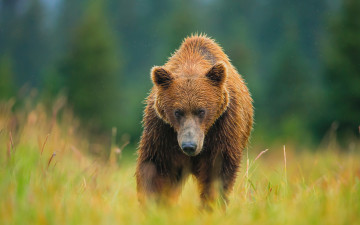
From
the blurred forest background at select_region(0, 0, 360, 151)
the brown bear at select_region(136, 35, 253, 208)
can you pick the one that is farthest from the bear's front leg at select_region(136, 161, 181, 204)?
the blurred forest background at select_region(0, 0, 360, 151)

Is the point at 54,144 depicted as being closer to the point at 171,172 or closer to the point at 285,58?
the point at 171,172

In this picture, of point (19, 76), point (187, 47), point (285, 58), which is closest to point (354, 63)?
point (285, 58)

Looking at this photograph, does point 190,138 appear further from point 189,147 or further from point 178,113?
point 178,113

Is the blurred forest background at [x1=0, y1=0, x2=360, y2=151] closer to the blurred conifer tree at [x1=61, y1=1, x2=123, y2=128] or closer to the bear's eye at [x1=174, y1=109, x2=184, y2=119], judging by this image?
the blurred conifer tree at [x1=61, y1=1, x2=123, y2=128]

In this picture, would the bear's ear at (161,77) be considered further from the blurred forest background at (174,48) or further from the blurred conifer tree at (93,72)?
the blurred conifer tree at (93,72)

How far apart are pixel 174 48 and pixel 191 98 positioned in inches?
1157

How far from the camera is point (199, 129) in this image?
451 cm

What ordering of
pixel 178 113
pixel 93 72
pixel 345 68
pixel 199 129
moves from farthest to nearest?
pixel 93 72 → pixel 345 68 → pixel 178 113 → pixel 199 129

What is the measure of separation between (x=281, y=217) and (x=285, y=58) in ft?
114

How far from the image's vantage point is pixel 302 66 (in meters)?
38.7

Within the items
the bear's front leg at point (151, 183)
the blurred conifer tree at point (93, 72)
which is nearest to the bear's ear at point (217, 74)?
the bear's front leg at point (151, 183)

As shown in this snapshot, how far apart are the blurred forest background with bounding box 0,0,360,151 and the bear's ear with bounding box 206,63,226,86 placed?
3.01 m

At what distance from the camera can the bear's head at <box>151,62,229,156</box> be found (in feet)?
15.0

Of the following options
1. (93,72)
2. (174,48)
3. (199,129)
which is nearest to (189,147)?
(199,129)
